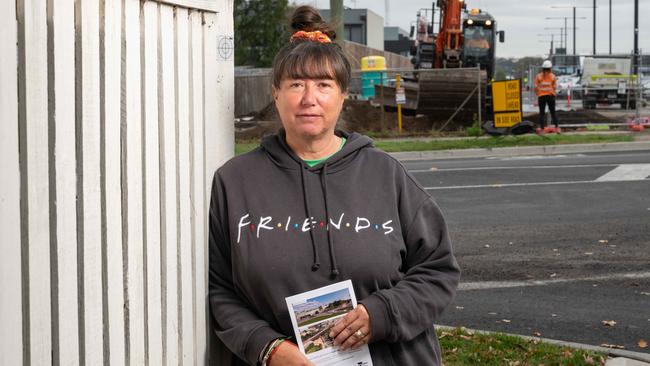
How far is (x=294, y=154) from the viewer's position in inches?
124

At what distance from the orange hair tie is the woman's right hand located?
90 cm

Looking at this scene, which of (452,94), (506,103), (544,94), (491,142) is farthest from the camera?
(452,94)

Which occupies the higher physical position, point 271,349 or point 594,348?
point 271,349

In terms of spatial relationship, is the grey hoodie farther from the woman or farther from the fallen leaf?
the fallen leaf

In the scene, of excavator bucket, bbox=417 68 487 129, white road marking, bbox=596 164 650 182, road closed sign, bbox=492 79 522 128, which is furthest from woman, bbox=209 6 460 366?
excavator bucket, bbox=417 68 487 129

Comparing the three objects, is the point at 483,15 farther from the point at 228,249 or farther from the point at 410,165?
the point at 228,249

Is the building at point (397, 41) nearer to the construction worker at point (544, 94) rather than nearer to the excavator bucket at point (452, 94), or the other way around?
the excavator bucket at point (452, 94)

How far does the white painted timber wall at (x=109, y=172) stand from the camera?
222 centimetres

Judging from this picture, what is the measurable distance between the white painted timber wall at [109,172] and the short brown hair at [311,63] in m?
0.18

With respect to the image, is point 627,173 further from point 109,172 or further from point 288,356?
point 109,172

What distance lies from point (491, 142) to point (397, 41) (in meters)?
96.1

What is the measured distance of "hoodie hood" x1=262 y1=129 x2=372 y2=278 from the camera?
3.02m

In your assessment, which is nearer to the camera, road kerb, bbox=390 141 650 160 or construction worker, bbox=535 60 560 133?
road kerb, bbox=390 141 650 160

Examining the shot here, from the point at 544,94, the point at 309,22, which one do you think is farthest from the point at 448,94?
the point at 309,22
